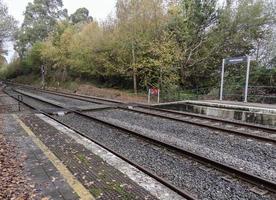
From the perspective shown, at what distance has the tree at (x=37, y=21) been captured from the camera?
217 ft

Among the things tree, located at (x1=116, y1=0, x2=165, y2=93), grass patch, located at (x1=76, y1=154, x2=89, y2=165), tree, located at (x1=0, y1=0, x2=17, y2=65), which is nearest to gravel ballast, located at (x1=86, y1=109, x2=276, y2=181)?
grass patch, located at (x1=76, y1=154, x2=89, y2=165)

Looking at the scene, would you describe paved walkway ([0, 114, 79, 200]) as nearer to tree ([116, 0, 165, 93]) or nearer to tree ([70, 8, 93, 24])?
tree ([116, 0, 165, 93])

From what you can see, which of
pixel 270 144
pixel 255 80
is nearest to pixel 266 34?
pixel 255 80

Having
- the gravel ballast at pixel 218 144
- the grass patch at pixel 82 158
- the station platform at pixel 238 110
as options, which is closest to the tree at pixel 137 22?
the station platform at pixel 238 110

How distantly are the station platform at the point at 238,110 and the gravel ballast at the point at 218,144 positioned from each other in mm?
3137

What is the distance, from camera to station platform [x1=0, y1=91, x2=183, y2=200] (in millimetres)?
4391

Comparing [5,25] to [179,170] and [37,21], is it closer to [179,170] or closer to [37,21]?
[179,170]

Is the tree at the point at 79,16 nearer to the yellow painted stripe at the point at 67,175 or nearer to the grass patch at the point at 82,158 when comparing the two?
the yellow painted stripe at the point at 67,175

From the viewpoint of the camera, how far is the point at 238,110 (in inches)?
504

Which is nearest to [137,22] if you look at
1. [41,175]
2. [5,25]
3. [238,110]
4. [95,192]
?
[238,110]

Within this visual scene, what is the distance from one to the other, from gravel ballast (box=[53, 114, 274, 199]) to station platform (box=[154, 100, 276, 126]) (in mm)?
6128

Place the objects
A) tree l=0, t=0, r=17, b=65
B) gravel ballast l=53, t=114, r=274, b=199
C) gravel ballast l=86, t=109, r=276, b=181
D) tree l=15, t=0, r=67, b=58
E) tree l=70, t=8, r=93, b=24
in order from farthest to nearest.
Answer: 1. tree l=70, t=8, r=93, b=24
2. tree l=15, t=0, r=67, b=58
3. tree l=0, t=0, r=17, b=65
4. gravel ballast l=86, t=109, r=276, b=181
5. gravel ballast l=53, t=114, r=274, b=199

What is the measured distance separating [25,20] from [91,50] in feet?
154

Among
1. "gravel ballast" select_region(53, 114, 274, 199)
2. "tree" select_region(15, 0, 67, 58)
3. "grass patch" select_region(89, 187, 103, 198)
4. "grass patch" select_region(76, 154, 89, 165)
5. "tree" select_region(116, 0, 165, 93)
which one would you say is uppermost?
"tree" select_region(15, 0, 67, 58)
